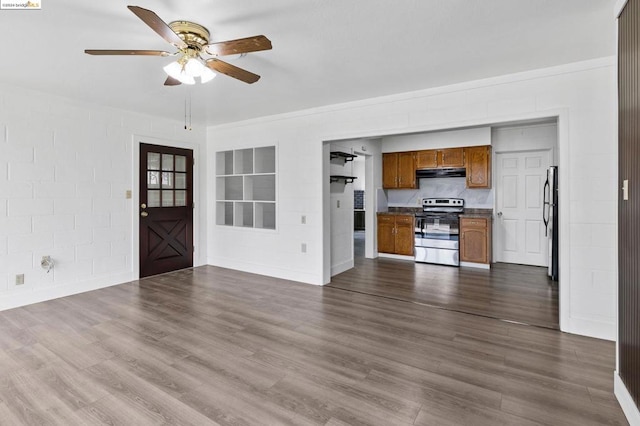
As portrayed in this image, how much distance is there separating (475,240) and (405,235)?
1.26 meters

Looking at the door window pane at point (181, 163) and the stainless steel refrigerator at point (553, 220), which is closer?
the stainless steel refrigerator at point (553, 220)

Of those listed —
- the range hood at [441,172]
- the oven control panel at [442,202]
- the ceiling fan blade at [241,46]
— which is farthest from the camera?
the oven control panel at [442,202]

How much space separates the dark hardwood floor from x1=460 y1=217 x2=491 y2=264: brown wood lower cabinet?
0.24 metres

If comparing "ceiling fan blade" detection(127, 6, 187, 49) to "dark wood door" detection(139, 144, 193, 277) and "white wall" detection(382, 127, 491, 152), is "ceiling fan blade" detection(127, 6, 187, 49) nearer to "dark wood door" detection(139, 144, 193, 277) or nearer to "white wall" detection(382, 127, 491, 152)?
"dark wood door" detection(139, 144, 193, 277)

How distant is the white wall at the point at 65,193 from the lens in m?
3.72

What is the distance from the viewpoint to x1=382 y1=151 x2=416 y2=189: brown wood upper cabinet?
6492 millimetres

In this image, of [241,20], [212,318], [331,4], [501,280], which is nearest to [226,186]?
[212,318]

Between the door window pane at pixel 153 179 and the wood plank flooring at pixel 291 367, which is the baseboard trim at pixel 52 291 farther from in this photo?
the door window pane at pixel 153 179

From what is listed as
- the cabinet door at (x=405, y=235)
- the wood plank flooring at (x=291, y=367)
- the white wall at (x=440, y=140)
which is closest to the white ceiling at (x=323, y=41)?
the white wall at (x=440, y=140)

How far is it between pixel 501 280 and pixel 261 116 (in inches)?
173

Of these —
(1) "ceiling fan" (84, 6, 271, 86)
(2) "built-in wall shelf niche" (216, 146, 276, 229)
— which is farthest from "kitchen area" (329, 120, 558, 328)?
(1) "ceiling fan" (84, 6, 271, 86)

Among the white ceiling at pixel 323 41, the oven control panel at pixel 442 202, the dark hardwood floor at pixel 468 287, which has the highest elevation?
the white ceiling at pixel 323 41

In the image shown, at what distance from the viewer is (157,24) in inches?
75.0

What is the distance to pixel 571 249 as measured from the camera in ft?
9.96
